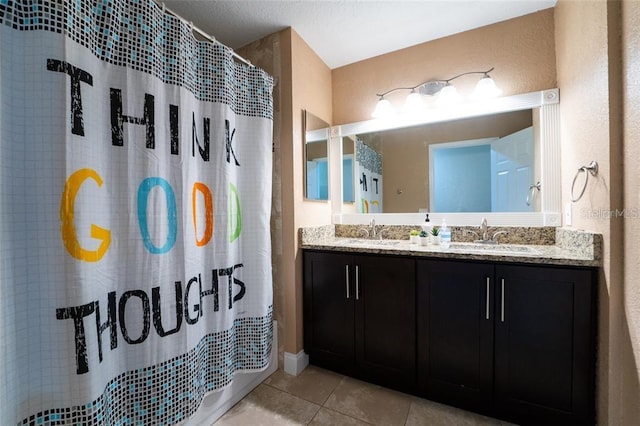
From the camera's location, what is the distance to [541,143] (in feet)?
5.30

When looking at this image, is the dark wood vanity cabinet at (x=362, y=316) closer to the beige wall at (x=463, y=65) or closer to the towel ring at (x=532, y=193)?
the towel ring at (x=532, y=193)

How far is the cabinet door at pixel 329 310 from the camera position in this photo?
1637mm

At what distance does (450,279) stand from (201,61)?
1712 millimetres

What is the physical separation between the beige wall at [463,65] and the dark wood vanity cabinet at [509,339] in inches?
50.4

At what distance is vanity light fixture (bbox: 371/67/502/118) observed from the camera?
1.71 metres

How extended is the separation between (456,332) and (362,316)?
0.52 meters

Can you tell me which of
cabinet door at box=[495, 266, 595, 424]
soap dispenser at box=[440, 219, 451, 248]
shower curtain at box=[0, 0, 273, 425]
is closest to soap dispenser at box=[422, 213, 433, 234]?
soap dispenser at box=[440, 219, 451, 248]

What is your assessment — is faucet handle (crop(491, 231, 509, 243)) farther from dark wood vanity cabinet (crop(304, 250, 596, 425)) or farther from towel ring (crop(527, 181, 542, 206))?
dark wood vanity cabinet (crop(304, 250, 596, 425))

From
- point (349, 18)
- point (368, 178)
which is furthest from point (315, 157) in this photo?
point (349, 18)

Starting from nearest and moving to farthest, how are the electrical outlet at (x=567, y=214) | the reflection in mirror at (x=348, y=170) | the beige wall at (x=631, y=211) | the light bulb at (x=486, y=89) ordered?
1. the beige wall at (x=631, y=211)
2. the electrical outlet at (x=567, y=214)
3. the light bulb at (x=486, y=89)
4. the reflection in mirror at (x=348, y=170)

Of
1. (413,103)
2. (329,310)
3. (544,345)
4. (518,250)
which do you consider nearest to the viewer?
(544,345)

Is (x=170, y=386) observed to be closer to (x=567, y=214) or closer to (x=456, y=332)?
(x=456, y=332)

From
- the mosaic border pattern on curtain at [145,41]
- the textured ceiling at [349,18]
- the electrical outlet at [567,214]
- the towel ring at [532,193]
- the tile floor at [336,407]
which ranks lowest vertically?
the tile floor at [336,407]

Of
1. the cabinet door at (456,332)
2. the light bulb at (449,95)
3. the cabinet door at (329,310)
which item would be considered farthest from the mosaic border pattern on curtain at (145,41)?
the cabinet door at (456,332)
